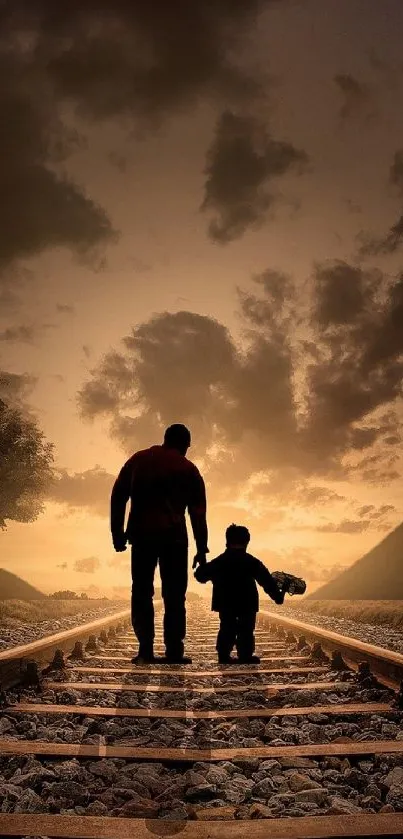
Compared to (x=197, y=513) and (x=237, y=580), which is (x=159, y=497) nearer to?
(x=197, y=513)

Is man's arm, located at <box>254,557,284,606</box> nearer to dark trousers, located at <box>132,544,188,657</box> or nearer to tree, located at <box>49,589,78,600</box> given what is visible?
dark trousers, located at <box>132,544,188,657</box>

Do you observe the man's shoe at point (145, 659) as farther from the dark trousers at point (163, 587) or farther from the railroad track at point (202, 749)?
the railroad track at point (202, 749)

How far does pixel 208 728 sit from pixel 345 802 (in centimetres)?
147

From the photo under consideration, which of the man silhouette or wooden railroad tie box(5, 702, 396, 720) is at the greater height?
the man silhouette

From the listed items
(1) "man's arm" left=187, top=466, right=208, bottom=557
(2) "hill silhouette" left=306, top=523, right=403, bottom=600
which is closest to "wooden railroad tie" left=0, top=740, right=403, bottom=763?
(1) "man's arm" left=187, top=466, right=208, bottom=557

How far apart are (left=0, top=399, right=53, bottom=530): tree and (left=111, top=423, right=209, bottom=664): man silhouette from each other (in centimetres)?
2045

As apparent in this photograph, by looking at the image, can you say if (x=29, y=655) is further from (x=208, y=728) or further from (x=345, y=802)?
(x=345, y=802)

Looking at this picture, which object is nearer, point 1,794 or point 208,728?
point 1,794

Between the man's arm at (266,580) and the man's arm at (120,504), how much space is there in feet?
5.08

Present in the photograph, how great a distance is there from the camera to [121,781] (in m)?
2.75

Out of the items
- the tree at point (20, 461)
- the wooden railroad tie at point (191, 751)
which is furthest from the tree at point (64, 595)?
the wooden railroad tie at point (191, 751)

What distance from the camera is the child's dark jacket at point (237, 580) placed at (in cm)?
609

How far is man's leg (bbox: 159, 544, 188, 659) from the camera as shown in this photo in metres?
5.40

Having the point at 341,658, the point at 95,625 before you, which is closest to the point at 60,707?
the point at 341,658
